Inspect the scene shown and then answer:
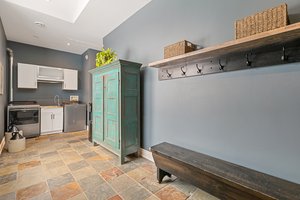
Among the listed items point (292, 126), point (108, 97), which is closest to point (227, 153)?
point (292, 126)

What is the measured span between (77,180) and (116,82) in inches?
62.5

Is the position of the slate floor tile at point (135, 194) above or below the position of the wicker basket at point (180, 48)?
below

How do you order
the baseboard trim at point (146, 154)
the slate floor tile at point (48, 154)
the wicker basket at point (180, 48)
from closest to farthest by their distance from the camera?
the wicker basket at point (180, 48), the baseboard trim at point (146, 154), the slate floor tile at point (48, 154)

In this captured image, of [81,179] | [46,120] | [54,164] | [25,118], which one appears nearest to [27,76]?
[25,118]

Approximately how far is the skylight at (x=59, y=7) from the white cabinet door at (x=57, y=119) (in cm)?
282

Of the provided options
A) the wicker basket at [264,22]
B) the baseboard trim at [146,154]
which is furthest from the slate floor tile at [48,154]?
the wicker basket at [264,22]

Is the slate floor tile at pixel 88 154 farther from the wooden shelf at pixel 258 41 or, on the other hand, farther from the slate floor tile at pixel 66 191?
the wooden shelf at pixel 258 41

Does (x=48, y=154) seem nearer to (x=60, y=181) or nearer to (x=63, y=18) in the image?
(x=60, y=181)

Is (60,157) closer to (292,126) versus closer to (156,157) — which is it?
(156,157)

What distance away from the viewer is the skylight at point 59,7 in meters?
2.64

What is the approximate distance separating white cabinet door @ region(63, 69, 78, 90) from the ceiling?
1174 millimetres

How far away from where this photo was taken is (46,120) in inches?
170

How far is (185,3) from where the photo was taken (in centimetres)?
202

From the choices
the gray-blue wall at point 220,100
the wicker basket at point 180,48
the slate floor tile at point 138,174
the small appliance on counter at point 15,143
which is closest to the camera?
the gray-blue wall at point 220,100
